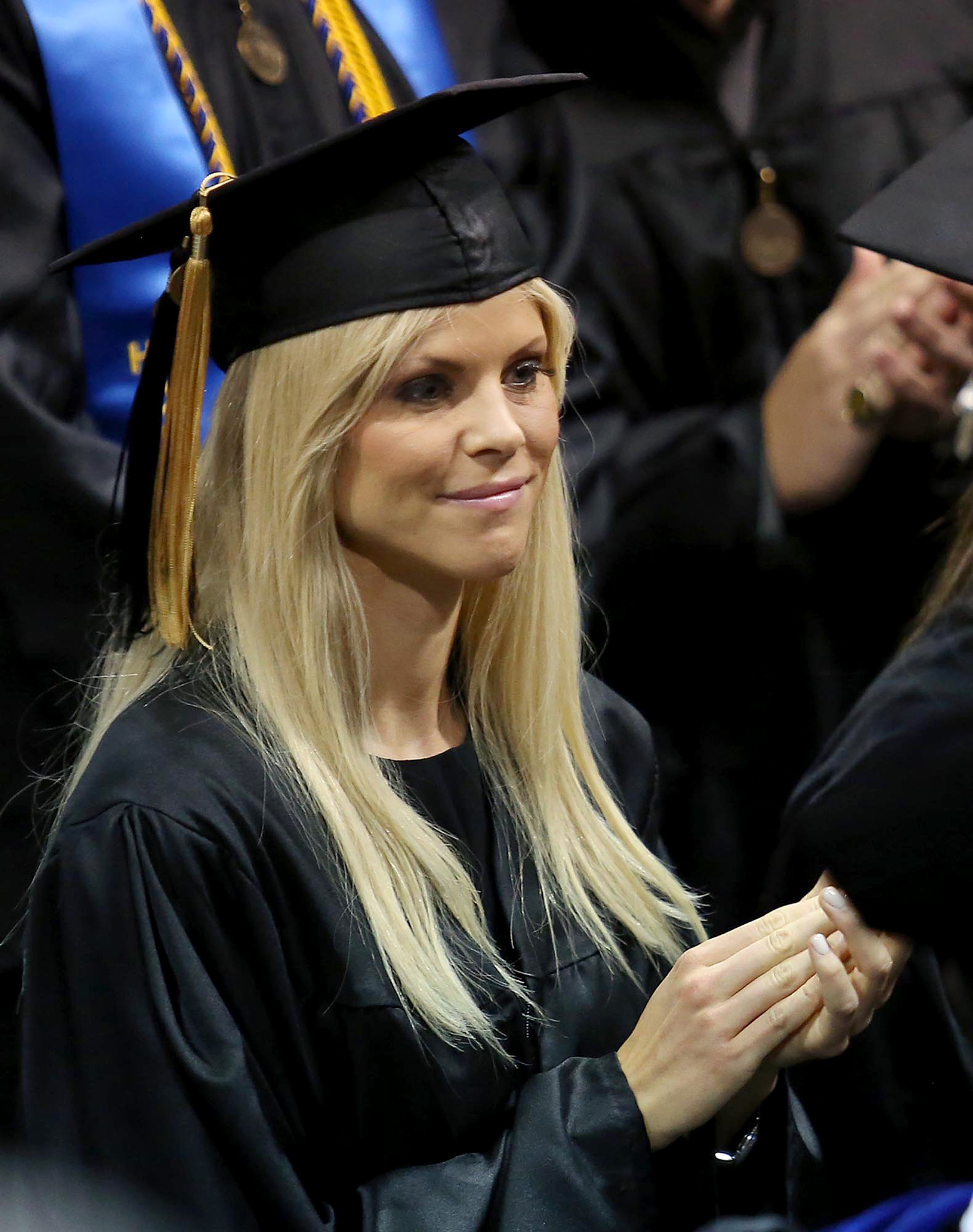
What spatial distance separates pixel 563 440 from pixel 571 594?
299 mm

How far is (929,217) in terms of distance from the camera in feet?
4.92

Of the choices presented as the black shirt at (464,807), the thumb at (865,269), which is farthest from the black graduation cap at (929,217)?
the black shirt at (464,807)

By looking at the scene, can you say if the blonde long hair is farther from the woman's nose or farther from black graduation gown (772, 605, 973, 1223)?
black graduation gown (772, 605, 973, 1223)

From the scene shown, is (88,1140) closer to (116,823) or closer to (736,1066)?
(116,823)

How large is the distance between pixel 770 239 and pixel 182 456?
1.00m

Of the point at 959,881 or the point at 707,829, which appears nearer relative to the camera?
the point at 959,881

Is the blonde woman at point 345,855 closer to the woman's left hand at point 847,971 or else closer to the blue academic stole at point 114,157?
the woman's left hand at point 847,971

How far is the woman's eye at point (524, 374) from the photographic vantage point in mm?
1501

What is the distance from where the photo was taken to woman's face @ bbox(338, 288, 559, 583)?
4.70 feet

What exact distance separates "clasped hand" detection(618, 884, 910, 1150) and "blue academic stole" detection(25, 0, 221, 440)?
85 centimetres

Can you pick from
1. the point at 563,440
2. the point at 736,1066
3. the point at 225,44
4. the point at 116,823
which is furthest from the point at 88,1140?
the point at 225,44

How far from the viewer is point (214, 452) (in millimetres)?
1545

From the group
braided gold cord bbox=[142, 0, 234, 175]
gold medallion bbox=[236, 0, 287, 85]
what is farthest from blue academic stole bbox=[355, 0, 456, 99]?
braided gold cord bbox=[142, 0, 234, 175]

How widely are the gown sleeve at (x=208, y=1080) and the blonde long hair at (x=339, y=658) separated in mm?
106
